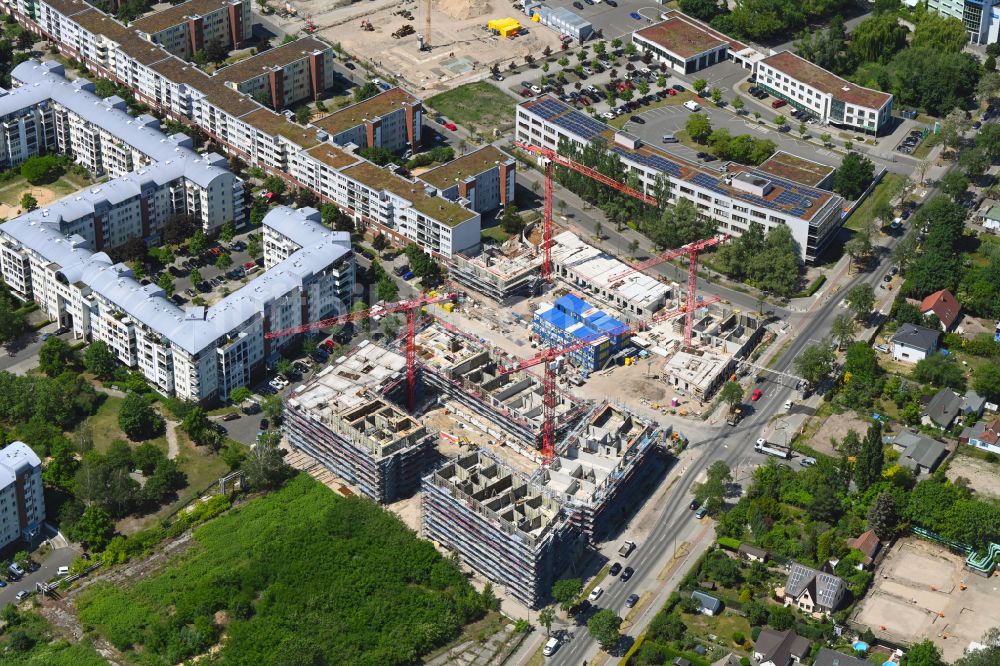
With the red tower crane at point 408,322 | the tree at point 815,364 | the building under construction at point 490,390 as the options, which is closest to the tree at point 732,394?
the tree at point 815,364

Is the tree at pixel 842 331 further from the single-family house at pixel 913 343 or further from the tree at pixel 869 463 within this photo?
the tree at pixel 869 463

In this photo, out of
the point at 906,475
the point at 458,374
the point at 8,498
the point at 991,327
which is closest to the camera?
the point at 8,498

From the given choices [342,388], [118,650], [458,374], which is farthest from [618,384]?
[118,650]

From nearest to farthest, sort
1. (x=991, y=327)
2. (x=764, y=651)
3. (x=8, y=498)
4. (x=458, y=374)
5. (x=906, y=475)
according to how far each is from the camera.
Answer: (x=764, y=651)
(x=8, y=498)
(x=906, y=475)
(x=458, y=374)
(x=991, y=327)

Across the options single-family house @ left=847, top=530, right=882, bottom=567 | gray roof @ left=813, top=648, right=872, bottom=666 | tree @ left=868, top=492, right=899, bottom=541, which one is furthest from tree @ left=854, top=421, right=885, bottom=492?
gray roof @ left=813, top=648, right=872, bottom=666

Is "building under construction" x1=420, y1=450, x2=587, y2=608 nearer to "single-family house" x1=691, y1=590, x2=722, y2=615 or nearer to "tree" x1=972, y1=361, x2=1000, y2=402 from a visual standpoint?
"single-family house" x1=691, y1=590, x2=722, y2=615

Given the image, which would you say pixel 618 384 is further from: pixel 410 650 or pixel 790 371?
pixel 410 650

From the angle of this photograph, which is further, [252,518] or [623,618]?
[252,518]
